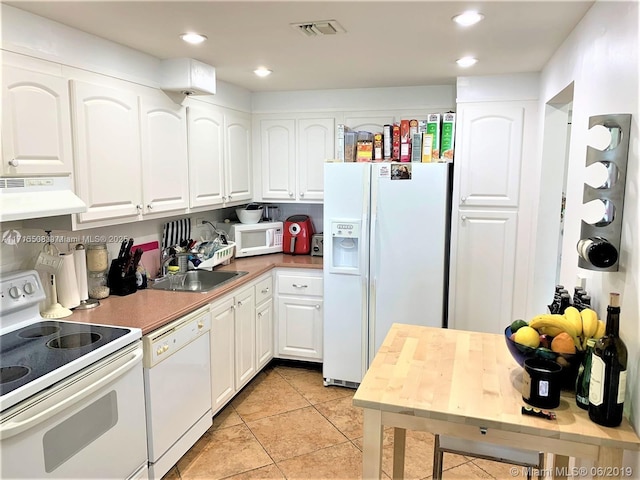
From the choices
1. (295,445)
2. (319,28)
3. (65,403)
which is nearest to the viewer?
(65,403)

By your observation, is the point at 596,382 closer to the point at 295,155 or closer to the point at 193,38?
the point at 193,38

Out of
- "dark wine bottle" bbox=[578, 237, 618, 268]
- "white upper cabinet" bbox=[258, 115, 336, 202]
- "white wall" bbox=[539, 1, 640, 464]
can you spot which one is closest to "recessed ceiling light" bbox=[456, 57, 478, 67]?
"white wall" bbox=[539, 1, 640, 464]

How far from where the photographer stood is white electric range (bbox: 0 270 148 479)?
5.24 feet

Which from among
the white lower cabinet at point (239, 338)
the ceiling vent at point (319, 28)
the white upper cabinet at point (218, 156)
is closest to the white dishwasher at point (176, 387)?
the white lower cabinet at point (239, 338)

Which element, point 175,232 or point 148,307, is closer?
point 148,307

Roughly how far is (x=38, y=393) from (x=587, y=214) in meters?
2.08

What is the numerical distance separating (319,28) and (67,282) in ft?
5.75

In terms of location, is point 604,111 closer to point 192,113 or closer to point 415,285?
point 415,285

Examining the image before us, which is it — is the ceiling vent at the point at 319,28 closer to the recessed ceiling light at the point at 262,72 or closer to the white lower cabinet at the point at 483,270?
the recessed ceiling light at the point at 262,72

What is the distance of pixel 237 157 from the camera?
379 cm

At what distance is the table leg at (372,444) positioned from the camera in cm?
155

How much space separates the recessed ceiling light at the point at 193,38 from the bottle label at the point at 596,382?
2177mm

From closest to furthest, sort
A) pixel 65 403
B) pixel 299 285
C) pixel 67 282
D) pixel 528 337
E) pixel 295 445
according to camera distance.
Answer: pixel 528 337
pixel 65 403
pixel 67 282
pixel 295 445
pixel 299 285

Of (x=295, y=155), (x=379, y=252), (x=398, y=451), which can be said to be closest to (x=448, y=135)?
(x=379, y=252)
